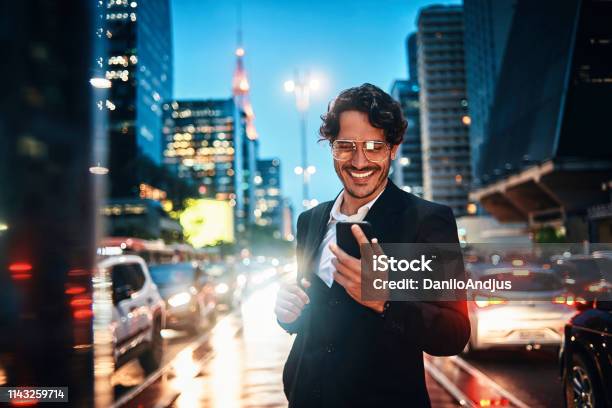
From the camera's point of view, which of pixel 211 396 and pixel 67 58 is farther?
pixel 211 396

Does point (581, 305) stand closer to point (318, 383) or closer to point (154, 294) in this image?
point (318, 383)

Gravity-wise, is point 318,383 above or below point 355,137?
below

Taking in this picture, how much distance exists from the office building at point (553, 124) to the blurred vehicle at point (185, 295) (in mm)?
30560

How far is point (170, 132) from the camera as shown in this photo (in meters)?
187

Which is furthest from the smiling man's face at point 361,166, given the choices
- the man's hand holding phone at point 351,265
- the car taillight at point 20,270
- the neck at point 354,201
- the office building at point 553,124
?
the office building at point 553,124

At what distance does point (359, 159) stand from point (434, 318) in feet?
2.17

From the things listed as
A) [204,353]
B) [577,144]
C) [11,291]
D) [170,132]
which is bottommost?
[204,353]

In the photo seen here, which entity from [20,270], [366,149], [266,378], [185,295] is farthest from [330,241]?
[185,295]

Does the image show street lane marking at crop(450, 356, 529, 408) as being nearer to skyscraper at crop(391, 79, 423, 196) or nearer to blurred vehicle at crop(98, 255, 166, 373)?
blurred vehicle at crop(98, 255, 166, 373)

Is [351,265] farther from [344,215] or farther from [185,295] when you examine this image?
[185,295]

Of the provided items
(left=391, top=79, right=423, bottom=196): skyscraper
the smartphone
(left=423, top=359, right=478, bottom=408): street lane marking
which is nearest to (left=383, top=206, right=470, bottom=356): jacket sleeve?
the smartphone

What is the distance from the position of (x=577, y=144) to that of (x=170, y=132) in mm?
151704

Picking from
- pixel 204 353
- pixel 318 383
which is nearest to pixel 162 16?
pixel 318 383

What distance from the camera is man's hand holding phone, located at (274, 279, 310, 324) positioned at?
86.4 inches
